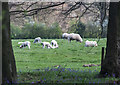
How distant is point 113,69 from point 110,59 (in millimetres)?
298

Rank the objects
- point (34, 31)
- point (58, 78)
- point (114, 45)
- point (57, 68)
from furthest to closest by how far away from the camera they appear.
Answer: point (34, 31) → point (57, 68) → point (114, 45) → point (58, 78)

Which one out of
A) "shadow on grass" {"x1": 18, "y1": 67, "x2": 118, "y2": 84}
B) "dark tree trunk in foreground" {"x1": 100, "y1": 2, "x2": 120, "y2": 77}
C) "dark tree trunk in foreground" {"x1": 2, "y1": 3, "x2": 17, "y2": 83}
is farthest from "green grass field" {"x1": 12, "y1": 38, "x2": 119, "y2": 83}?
"dark tree trunk in foreground" {"x1": 100, "y1": 2, "x2": 120, "y2": 77}

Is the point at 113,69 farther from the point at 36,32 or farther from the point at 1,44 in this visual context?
the point at 36,32

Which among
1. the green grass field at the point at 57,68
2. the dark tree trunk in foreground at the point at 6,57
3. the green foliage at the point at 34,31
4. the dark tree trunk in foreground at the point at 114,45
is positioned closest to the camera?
the dark tree trunk in foreground at the point at 6,57

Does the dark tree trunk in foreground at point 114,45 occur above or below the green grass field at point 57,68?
above

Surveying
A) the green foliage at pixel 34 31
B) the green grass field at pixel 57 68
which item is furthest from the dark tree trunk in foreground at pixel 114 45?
the green foliage at pixel 34 31

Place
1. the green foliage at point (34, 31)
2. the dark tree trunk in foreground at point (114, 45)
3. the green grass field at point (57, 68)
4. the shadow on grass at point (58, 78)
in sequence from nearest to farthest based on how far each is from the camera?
the shadow on grass at point (58, 78) → the green grass field at point (57, 68) → the dark tree trunk in foreground at point (114, 45) → the green foliage at point (34, 31)

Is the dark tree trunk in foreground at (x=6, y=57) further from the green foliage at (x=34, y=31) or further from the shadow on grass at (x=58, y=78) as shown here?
the green foliage at (x=34, y=31)

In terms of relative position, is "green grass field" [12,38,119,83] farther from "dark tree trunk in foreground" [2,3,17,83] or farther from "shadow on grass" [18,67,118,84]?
"dark tree trunk in foreground" [2,3,17,83]

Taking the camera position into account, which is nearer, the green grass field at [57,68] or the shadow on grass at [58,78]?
the shadow on grass at [58,78]

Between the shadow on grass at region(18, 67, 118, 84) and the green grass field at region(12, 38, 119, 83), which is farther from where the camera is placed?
the green grass field at region(12, 38, 119, 83)

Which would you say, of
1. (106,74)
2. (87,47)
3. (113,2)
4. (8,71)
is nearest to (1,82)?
(8,71)

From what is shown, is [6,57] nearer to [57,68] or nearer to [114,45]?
[114,45]

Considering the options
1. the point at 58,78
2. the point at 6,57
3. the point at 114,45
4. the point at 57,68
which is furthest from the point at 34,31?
the point at 6,57
